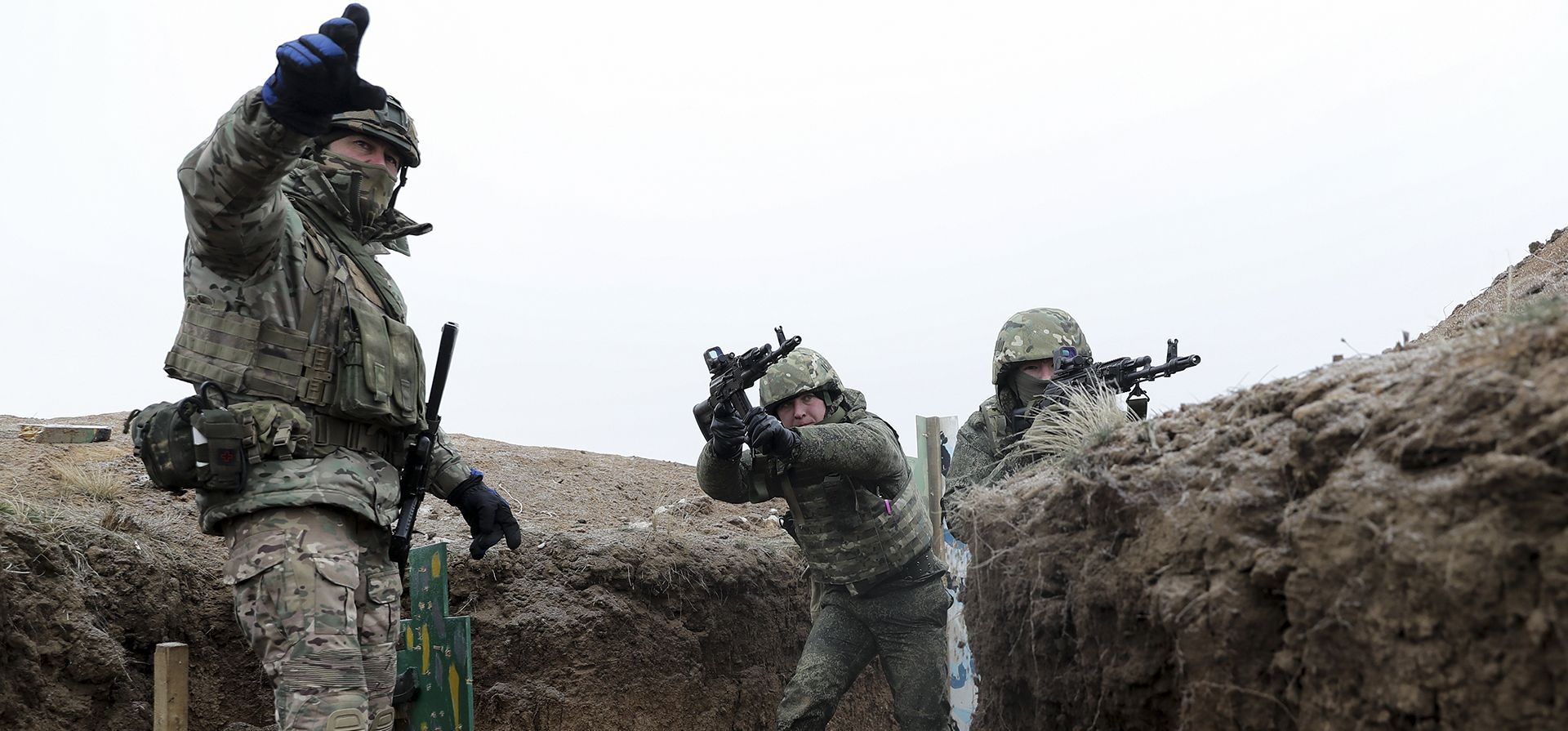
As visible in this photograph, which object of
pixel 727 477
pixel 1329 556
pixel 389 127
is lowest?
pixel 1329 556

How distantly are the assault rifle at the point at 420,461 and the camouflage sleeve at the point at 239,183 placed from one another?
2.95 ft

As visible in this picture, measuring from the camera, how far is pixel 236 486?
308 cm

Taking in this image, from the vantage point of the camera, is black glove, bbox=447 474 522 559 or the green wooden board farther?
the green wooden board

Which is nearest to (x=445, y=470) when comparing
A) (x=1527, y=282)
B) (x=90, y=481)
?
(x=90, y=481)

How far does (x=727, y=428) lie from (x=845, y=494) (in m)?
0.68

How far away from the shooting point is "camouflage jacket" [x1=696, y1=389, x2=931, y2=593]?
4969mm

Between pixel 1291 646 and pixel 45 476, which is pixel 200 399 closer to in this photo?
pixel 1291 646

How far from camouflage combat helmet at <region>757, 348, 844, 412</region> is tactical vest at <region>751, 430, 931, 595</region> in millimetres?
364

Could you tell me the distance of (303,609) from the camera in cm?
306

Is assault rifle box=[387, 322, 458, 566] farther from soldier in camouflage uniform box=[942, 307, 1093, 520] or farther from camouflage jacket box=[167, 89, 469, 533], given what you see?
soldier in camouflage uniform box=[942, 307, 1093, 520]

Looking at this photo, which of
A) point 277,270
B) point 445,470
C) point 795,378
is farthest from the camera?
point 795,378

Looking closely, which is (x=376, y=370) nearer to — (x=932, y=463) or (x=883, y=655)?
(x=883, y=655)

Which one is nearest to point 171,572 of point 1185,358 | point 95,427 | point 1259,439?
point 95,427

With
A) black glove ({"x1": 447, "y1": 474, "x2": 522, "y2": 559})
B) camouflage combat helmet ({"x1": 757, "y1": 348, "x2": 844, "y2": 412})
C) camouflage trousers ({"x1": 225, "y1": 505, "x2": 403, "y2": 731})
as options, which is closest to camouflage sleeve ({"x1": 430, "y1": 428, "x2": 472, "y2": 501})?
black glove ({"x1": 447, "y1": 474, "x2": 522, "y2": 559})
